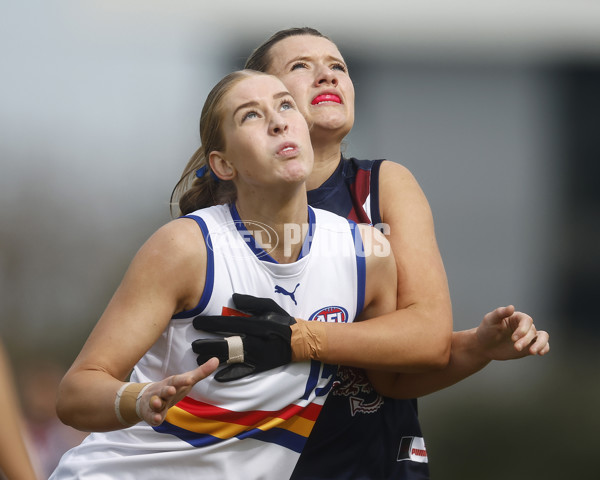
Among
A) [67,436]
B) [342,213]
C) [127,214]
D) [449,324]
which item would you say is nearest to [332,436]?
[449,324]

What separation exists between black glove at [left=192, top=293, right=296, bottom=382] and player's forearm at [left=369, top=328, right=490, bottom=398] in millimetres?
405

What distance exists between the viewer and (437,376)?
6.84 ft

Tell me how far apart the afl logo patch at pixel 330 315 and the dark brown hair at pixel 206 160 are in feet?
1.21

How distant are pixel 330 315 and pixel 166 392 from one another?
58 centimetres

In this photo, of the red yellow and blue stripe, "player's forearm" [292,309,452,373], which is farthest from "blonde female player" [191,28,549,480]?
the red yellow and blue stripe

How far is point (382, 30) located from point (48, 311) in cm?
406

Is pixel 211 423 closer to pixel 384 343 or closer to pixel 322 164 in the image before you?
pixel 384 343

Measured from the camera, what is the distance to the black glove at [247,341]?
170cm

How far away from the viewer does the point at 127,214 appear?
6.17 m

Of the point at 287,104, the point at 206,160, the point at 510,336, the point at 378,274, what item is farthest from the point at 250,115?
the point at 510,336

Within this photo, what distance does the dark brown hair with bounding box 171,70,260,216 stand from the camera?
76.9 inches

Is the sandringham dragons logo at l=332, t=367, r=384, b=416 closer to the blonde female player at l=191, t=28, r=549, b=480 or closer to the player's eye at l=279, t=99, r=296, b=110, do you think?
the blonde female player at l=191, t=28, r=549, b=480

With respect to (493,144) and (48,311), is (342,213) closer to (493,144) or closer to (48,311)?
(48,311)

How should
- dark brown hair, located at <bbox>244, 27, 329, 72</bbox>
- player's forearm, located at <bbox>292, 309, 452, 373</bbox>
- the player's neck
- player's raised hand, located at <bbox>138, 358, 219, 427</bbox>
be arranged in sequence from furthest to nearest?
dark brown hair, located at <bbox>244, 27, 329, 72</bbox>, the player's neck, player's forearm, located at <bbox>292, 309, 452, 373</bbox>, player's raised hand, located at <bbox>138, 358, 219, 427</bbox>
